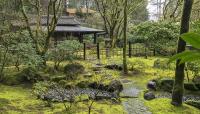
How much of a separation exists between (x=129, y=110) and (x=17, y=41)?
22.8 feet

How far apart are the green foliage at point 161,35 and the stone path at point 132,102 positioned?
9.77m

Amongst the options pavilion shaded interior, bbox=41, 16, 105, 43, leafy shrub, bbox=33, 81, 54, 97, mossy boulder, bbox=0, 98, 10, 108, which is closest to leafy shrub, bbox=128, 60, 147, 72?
leafy shrub, bbox=33, 81, 54, 97

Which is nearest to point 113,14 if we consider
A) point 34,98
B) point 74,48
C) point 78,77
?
point 74,48

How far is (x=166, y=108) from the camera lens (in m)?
10.7

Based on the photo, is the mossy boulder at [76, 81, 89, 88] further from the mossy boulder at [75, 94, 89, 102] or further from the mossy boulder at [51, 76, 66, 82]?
the mossy boulder at [75, 94, 89, 102]

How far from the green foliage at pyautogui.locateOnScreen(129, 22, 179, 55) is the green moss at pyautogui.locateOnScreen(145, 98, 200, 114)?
12.5 m

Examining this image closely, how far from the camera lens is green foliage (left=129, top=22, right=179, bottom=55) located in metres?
23.5

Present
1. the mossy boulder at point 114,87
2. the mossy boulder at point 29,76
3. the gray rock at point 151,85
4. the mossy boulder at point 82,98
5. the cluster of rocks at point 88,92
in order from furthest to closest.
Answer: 1. the mossy boulder at point 29,76
2. the gray rock at point 151,85
3. the mossy boulder at point 114,87
4. the cluster of rocks at point 88,92
5. the mossy boulder at point 82,98

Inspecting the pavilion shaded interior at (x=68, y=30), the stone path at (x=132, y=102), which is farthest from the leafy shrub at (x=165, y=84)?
the pavilion shaded interior at (x=68, y=30)

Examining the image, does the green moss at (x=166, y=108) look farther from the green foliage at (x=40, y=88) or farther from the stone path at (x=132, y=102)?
the green foliage at (x=40, y=88)

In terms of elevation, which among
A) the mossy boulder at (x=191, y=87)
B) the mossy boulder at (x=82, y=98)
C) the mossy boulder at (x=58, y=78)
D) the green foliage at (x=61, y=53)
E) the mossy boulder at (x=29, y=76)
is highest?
the green foliage at (x=61, y=53)

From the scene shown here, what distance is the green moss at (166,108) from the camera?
10344 millimetres

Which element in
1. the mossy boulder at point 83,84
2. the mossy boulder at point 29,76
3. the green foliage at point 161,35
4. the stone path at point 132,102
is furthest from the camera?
the green foliage at point 161,35

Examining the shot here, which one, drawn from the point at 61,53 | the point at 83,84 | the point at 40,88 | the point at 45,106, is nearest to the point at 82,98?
the point at 45,106
